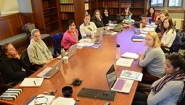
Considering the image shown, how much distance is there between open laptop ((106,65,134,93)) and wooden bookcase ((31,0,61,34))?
13.9 feet

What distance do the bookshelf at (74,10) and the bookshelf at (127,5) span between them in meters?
0.71

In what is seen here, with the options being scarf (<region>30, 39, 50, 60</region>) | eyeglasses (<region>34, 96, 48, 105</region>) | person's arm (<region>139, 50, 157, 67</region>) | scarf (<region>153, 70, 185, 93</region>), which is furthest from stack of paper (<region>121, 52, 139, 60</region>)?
eyeglasses (<region>34, 96, 48, 105</region>)

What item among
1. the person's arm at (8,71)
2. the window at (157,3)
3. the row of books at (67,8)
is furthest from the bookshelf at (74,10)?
the person's arm at (8,71)

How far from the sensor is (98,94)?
1.82 metres

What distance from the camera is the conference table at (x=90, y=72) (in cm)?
180

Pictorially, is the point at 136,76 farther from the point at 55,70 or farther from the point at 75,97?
the point at 55,70

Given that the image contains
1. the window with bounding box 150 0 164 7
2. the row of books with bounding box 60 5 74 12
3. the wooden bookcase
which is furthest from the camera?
the window with bounding box 150 0 164 7

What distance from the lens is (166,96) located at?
175 cm

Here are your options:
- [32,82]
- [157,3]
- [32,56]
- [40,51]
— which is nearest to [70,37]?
[40,51]

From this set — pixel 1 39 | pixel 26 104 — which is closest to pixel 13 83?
pixel 26 104

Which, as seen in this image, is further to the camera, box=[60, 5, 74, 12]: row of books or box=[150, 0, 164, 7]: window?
box=[150, 0, 164, 7]: window

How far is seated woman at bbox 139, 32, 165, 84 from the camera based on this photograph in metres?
2.48

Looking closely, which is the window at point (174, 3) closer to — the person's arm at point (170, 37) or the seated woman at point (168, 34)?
the seated woman at point (168, 34)

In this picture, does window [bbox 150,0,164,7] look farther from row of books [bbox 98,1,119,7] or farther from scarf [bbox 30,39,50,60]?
scarf [bbox 30,39,50,60]
